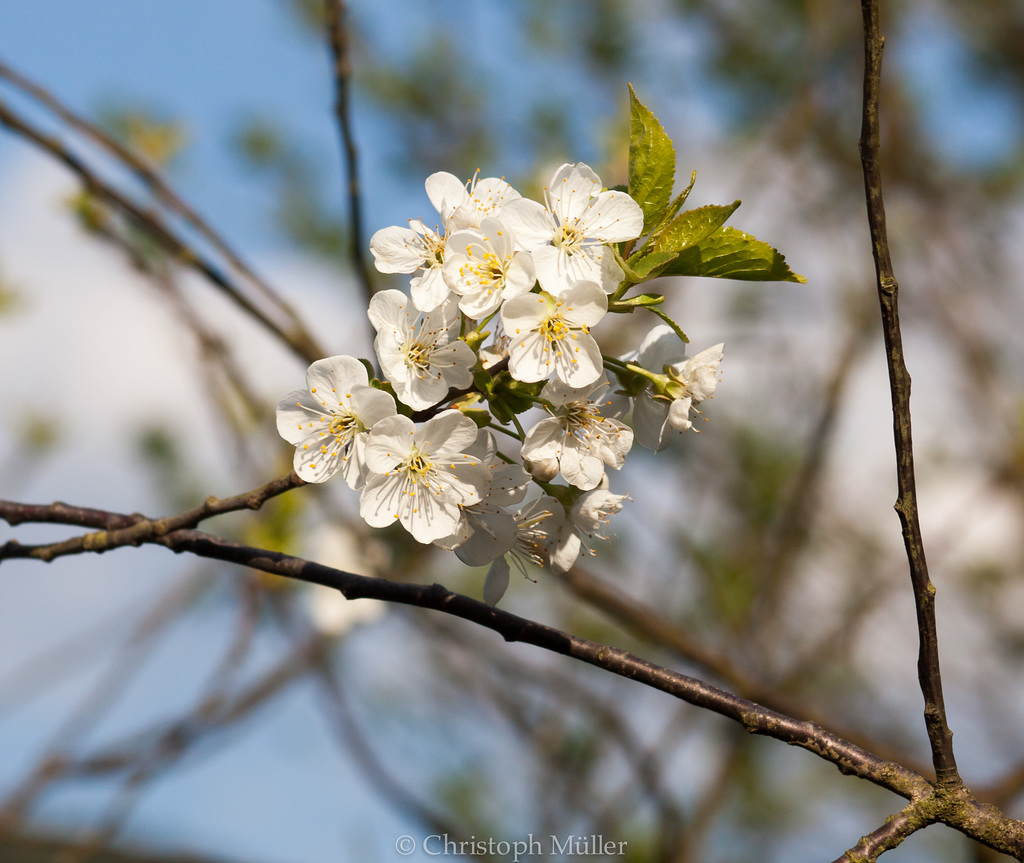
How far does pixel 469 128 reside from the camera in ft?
16.3

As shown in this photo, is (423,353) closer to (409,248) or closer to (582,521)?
(409,248)

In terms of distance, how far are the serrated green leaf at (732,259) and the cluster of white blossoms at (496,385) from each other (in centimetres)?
7

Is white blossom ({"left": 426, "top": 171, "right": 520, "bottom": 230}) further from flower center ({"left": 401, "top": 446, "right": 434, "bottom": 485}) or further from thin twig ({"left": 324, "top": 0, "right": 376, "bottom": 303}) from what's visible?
thin twig ({"left": 324, "top": 0, "right": 376, "bottom": 303})

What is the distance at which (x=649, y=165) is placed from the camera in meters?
0.97

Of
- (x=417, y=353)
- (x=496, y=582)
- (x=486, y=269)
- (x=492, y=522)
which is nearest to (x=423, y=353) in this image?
(x=417, y=353)

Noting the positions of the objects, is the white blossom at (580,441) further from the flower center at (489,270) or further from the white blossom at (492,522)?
the flower center at (489,270)

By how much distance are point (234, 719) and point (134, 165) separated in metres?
1.77

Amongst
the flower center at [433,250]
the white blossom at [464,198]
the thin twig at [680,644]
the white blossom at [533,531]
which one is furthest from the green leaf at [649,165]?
the thin twig at [680,644]

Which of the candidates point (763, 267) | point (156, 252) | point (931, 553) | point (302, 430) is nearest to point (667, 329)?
point (763, 267)

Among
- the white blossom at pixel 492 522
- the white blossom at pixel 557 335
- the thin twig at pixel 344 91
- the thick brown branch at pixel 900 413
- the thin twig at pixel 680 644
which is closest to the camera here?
the thick brown branch at pixel 900 413

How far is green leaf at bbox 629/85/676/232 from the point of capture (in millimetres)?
960

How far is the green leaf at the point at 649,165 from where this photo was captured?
0.96 metres

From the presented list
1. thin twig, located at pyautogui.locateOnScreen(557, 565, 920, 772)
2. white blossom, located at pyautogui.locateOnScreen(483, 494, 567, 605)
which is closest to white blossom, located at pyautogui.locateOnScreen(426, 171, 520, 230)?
white blossom, located at pyautogui.locateOnScreen(483, 494, 567, 605)

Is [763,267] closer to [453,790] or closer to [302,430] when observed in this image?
[302,430]
